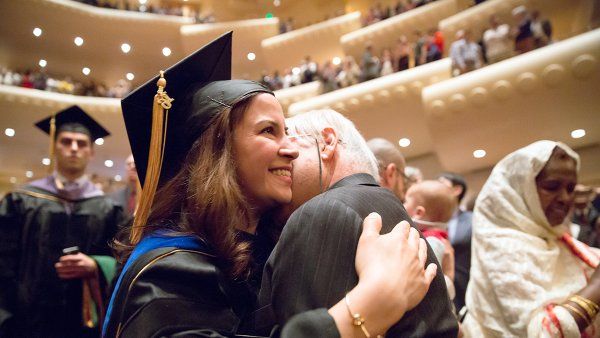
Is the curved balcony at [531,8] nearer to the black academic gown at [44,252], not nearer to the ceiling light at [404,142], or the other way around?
the ceiling light at [404,142]

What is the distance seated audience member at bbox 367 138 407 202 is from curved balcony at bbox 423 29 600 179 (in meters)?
3.26

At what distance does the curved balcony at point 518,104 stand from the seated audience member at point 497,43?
33 centimetres

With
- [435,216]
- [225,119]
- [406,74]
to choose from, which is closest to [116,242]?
[225,119]

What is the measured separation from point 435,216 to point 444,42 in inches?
369

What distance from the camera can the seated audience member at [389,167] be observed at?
2.42 metres

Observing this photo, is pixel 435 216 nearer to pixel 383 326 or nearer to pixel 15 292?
pixel 383 326

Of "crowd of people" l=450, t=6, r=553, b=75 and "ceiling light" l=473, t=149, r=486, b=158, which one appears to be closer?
"crowd of people" l=450, t=6, r=553, b=75

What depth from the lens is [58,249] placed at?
10.0 feet

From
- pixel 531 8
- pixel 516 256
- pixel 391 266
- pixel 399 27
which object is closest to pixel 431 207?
pixel 516 256

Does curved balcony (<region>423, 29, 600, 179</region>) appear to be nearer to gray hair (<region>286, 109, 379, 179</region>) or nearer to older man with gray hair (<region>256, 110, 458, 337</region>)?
gray hair (<region>286, 109, 379, 179</region>)

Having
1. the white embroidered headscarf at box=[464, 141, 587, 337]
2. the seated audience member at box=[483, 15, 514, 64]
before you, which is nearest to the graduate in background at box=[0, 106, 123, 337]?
the white embroidered headscarf at box=[464, 141, 587, 337]

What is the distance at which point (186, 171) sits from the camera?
4.68ft

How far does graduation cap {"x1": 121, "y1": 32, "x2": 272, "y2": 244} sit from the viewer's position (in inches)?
54.3

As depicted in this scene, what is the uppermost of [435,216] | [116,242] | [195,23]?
[195,23]
